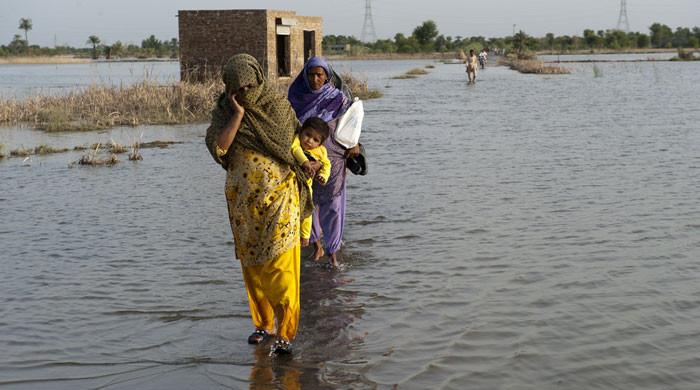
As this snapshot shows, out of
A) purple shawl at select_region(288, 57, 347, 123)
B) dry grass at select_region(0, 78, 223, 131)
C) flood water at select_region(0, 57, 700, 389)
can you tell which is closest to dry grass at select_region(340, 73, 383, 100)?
dry grass at select_region(0, 78, 223, 131)

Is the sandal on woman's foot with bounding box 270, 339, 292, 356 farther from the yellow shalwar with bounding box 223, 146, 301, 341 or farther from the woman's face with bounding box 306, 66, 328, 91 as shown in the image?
the woman's face with bounding box 306, 66, 328, 91

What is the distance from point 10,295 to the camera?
6176 millimetres

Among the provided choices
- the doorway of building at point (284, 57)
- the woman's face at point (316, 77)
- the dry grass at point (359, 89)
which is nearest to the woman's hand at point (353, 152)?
the woman's face at point (316, 77)

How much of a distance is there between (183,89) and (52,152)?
6.58 m

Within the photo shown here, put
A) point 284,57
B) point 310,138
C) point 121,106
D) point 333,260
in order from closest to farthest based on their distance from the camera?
1. point 310,138
2. point 333,260
3. point 121,106
4. point 284,57

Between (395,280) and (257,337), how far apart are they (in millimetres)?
1739

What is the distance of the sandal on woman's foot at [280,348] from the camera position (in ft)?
15.6

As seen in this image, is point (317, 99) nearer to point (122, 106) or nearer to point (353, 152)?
point (353, 152)

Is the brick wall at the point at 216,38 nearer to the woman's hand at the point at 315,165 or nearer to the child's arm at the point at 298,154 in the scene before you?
the woman's hand at the point at 315,165

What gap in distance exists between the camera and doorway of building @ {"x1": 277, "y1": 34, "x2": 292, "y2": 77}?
27.2m

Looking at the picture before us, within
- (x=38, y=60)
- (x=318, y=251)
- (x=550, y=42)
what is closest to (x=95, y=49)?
(x=38, y=60)

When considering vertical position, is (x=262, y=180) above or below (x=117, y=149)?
above

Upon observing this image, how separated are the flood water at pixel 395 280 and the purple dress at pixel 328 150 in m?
0.32

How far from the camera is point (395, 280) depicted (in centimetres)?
650
